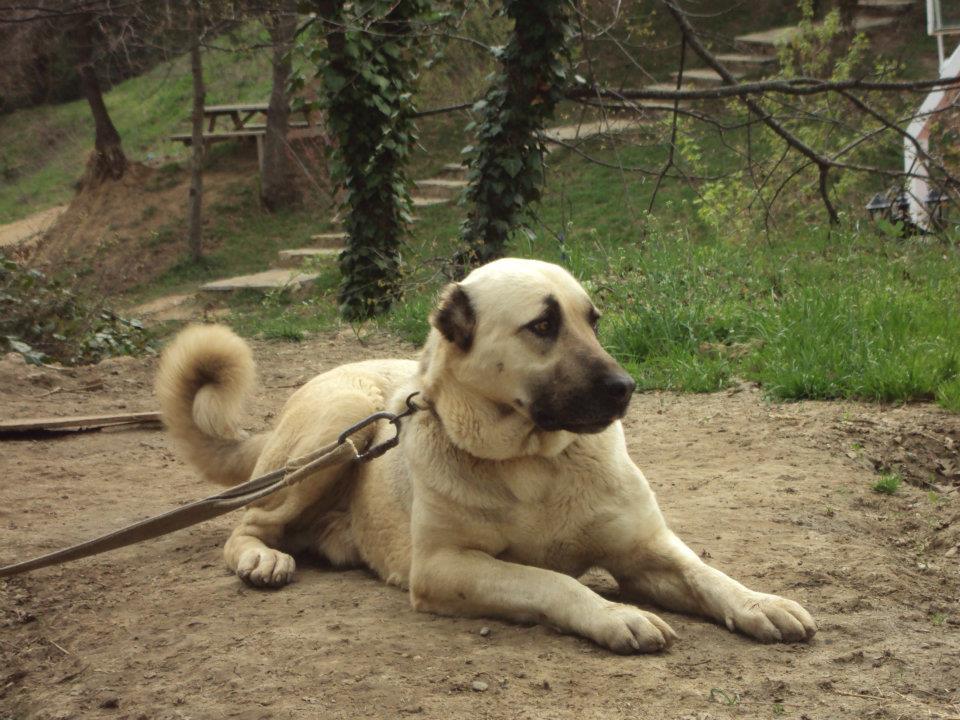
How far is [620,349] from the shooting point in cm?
693

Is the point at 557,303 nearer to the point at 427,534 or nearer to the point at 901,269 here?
the point at 427,534

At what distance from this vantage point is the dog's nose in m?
3.28

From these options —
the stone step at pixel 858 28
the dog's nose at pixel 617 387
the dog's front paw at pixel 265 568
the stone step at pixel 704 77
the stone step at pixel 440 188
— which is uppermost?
the stone step at pixel 858 28

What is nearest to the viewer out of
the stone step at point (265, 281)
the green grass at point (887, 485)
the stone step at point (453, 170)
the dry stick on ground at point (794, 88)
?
the green grass at point (887, 485)

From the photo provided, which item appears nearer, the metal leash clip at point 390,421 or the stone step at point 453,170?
the metal leash clip at point 390,421

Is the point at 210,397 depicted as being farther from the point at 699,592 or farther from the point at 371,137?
the point at 371,137

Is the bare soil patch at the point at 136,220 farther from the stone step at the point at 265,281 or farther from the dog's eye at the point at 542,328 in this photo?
the dog's eye at the point at 542,328

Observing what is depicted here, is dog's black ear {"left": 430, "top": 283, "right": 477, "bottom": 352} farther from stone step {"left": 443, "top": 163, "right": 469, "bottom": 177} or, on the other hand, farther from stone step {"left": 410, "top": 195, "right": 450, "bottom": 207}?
stone step {"left": 443, "top": 163, "right": 469, "bottom": 177}

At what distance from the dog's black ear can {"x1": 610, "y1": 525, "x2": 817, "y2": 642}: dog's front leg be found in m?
0.85

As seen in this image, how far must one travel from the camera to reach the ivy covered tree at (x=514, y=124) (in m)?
8.55

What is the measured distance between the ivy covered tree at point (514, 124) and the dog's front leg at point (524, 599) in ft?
17.4

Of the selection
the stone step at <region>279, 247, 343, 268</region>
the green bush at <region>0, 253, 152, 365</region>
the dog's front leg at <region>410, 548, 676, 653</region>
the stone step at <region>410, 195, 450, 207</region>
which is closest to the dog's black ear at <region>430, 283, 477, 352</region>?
the dog's front leg at <region>410, 548, 676, 653</region>

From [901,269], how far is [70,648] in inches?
222

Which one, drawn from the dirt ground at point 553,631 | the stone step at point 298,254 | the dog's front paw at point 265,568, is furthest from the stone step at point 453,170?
the dog's front paw at point 265,568
